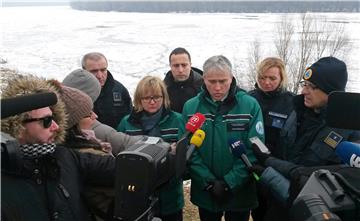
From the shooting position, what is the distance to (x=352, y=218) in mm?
1119

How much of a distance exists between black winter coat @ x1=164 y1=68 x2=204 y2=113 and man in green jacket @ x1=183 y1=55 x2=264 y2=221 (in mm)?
1082

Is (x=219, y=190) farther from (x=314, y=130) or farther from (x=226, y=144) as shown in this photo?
(x=314, y=130)

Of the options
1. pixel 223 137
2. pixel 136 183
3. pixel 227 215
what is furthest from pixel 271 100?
pixel 136 183

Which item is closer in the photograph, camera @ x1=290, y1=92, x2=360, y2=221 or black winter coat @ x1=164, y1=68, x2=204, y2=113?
camera @ x1=290, y1=92, x2=360, y2=221

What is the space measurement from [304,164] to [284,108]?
947 millimetres

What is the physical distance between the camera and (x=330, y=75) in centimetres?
218

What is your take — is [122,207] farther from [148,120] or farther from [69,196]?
[148,120]

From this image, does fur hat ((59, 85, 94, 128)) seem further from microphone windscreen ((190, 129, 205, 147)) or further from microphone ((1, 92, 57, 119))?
microphone ((1, 92, 57, 119))

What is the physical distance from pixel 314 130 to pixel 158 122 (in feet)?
Answer: 3.38

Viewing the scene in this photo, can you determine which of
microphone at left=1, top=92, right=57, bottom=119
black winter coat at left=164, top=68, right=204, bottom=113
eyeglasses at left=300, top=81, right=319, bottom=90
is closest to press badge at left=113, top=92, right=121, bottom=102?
black winter coat at left=164, top=68, right=204, bottom=113

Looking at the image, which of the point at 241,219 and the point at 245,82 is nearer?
the point at 241,219

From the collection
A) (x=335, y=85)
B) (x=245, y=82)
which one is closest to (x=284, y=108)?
(x=335, y=85)

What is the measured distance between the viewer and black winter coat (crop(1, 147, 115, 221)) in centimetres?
139

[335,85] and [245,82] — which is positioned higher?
[335,85]
